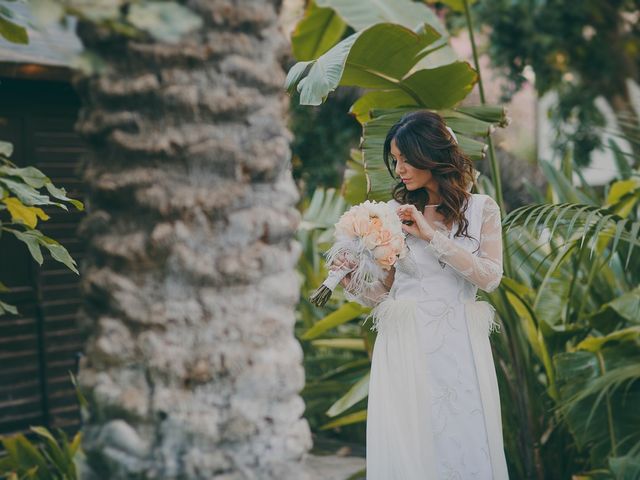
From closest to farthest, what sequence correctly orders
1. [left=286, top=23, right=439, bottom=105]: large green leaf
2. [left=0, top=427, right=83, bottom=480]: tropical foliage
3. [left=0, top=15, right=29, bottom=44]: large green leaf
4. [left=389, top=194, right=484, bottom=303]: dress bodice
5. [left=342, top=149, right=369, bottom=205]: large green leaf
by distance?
[left=0, top=15, right=29, bottom=44]: large green leaf
[left=389, top=194, right=484, bottom=303]: dress bodice
[left=286, top=23, right=439, bottom=105]: large green leaf
[left=0, top=427, right=83, bottom=480]: tropical foliage
[left=342, top=149, right=369, bottom=205]: large green leaf

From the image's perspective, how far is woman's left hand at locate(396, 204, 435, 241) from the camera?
10.4 ft

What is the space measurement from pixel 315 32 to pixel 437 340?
2.89 m

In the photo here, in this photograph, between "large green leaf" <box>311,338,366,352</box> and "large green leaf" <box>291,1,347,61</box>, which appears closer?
"large green leaf" <box>291,1,347,61</box>

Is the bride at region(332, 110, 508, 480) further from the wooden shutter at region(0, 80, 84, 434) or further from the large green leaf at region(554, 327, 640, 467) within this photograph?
the wooden shutter at region(0, 80, 84, 434)

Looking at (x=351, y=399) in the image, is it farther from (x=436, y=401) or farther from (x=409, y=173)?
(x=409, y=173)

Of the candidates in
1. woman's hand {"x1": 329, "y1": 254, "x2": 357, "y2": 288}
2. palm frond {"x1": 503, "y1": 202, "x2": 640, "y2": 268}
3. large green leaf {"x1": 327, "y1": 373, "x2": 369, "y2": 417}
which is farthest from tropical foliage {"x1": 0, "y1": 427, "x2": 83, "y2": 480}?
palm frond {"x1": 503, "y1": 202, "x2": 640, "y2": 268}

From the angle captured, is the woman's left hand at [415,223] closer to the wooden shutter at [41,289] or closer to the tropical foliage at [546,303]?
the tropical foliage at [546,303]

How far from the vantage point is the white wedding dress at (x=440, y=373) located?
3.21 meters

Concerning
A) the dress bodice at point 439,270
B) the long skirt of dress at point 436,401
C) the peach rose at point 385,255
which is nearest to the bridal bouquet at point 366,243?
the peach rose at point 385,255

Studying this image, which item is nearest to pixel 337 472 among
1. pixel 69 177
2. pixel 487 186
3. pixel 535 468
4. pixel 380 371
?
pixel 535 468

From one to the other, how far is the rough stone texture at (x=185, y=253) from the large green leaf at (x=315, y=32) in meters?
3.68

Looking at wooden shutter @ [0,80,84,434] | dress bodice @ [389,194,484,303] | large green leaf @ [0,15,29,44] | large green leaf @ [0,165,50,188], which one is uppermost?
large green leaf @ [0,15,29,44]

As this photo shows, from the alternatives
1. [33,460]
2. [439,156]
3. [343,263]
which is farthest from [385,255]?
[33,460]

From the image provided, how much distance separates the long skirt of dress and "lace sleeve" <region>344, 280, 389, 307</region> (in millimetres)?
154
